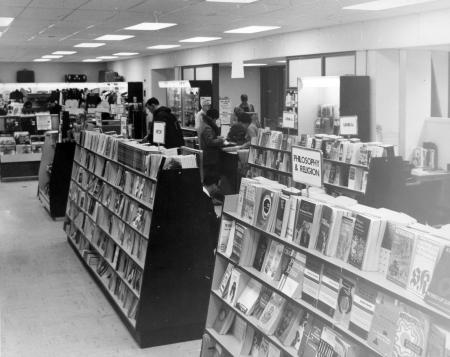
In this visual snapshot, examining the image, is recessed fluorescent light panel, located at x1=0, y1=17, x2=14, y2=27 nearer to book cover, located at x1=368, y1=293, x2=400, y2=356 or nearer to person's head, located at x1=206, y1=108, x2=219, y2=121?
person's head, located at x1=206, y1=108, x2=219, y2=121

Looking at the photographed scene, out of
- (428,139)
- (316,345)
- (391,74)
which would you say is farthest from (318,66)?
(316,345)

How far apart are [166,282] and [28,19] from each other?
5891 millimetres

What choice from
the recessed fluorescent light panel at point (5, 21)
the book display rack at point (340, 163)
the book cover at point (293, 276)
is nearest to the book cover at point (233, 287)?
the book cover at point (293, 276)

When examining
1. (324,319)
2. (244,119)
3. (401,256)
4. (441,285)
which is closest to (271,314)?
(324,319)

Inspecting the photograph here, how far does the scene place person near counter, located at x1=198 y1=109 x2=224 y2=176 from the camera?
1069cm

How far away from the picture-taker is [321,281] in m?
3.42

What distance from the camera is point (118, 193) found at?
6777 mm

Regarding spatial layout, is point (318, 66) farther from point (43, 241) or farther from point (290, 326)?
point (290, 326)

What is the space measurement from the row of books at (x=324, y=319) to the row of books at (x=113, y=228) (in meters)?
1.58

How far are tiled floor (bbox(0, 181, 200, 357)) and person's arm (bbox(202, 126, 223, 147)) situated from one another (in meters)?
2.79

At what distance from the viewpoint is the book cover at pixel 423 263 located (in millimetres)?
2715

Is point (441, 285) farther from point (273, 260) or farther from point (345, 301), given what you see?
point (273, 260)

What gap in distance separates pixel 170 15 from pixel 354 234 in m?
6.90

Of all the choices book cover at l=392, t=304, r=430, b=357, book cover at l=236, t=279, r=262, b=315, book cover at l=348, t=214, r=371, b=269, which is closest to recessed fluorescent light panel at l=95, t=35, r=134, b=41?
book cover at l=236, t=279, r=262, b=315
